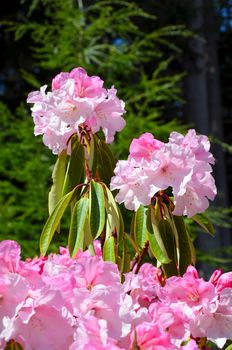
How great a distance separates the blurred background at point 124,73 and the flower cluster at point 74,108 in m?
2.25

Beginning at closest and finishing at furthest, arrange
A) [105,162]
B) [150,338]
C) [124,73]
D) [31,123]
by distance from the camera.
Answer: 1. [150,338]
2. [105,162]
3. [31,123]
4. [124,73]

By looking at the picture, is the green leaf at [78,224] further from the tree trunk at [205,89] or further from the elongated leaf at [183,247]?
the tree trunk at [205,89]

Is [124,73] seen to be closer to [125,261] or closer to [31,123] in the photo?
[31,123]

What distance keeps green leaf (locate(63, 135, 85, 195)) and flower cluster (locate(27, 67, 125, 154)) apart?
0.08ft

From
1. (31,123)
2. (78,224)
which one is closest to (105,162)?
(78,224)

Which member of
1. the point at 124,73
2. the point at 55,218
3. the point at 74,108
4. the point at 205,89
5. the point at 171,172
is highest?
the point at 74,108

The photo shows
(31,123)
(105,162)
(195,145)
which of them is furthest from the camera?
(31,123)

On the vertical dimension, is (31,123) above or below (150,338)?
below

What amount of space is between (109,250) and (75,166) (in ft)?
0.62

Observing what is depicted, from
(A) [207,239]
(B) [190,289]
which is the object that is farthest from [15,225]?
(A) [207,239]

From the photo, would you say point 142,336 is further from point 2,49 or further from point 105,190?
point 2,49

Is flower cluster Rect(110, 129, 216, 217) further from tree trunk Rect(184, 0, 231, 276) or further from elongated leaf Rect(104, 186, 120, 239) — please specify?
tree trunk Rect(184, 0, 231, 276)

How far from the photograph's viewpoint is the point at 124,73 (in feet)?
14.9

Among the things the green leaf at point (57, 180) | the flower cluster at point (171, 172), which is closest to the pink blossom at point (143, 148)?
the flower cluster at point (171, 172)
